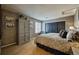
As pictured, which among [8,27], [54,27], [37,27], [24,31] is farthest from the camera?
[24,31]

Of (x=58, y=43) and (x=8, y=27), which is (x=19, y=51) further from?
(x=58, y=43)

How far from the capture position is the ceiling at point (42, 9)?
6.45 ft

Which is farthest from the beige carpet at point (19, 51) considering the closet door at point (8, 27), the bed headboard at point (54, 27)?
the bed headboard at point (54, 27)

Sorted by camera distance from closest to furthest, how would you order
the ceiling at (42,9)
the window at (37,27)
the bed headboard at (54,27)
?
the ceiling at (42,9) < the bed headboard at (54,27) < the window at (37,27)

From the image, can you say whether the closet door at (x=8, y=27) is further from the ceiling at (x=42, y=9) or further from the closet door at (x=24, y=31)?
the closet door at (x=24, y=31)

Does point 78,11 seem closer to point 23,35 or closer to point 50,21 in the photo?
point 50,21

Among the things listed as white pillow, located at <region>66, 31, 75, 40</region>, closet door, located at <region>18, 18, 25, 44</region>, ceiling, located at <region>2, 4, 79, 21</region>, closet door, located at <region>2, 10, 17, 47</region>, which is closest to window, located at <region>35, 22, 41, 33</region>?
ceiling, located at <region>2, 4, 79, 21</region>

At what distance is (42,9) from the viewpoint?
2055mm

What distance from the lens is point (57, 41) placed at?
2.24m

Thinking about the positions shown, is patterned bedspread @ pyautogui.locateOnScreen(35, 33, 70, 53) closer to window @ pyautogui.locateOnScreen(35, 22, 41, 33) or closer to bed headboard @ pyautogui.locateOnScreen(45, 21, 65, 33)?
bed headboard @ pyautogui.locateOnScreen(45, 21, 65, 33)

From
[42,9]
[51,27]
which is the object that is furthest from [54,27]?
[42,9]

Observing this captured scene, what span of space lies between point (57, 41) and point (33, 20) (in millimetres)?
894

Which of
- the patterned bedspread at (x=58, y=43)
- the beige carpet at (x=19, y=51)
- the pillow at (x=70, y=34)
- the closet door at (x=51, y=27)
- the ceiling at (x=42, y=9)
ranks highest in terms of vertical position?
the ceiling at (x=42, y=9)

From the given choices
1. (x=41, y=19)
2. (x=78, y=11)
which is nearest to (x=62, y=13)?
(x=78, y=11)
